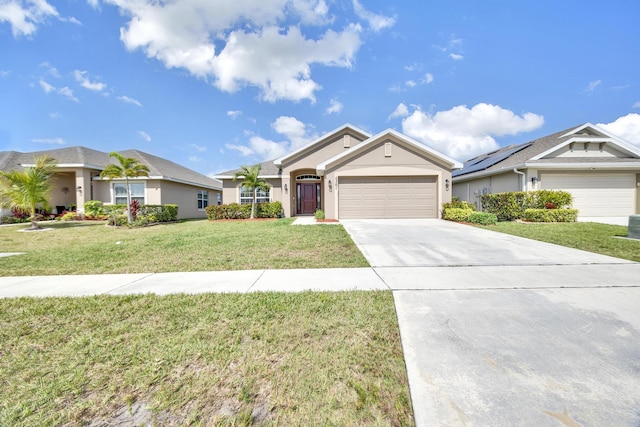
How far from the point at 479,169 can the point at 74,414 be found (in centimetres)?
2127

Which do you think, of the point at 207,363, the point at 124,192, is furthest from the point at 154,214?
the point at 207,363

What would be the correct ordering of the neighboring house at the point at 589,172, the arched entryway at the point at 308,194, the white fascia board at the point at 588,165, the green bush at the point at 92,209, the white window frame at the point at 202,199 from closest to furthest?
the white fascia board at the point at 588,165, the neighboring house at the point at 589,172, the green bush at the point at 92,209, the arched entryway at the point at 308,194, the white window frame at the point at 202,199

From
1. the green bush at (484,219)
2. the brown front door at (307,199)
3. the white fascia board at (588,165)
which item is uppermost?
the white fascia board at (588,165)

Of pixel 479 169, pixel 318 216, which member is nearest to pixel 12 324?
pixel 318 216

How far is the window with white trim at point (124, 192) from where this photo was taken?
17.0 meters

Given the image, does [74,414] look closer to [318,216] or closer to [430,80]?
[318,216]

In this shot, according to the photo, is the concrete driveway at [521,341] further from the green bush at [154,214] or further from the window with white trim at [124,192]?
the window with white trim at [124,192]

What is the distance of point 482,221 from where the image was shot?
38.1 ft

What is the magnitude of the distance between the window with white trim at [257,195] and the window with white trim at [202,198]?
5964 mm

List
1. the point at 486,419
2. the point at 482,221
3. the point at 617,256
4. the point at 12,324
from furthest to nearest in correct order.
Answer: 1. the point at 482,221
2. the point at 617,256
3. the point at 12,324
4. the point at 486,419

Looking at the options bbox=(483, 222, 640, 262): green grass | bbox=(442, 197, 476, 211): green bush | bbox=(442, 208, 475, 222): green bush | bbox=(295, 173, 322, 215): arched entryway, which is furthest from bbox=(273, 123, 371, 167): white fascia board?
bbox=(483, 222, 640, 262): green grass

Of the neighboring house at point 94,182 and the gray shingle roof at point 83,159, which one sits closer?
the neighboring house at point 94,182

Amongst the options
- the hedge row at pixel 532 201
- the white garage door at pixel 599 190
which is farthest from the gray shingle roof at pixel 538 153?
the hedge row at pixel 532 201

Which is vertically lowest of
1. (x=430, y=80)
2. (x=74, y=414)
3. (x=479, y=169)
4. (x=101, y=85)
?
(x=74, y=414)
